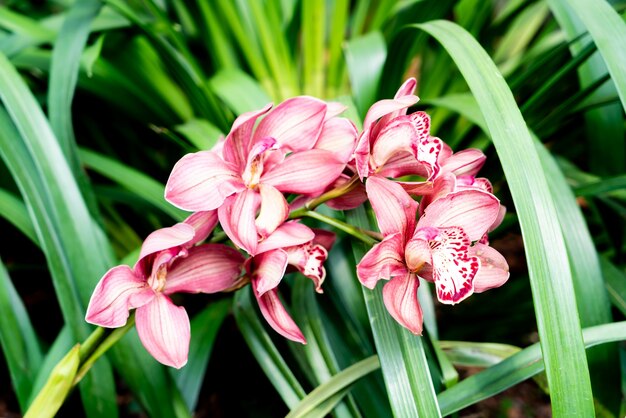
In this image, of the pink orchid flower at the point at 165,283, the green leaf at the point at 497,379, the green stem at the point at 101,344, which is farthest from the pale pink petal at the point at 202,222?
the green leaf at the point at 497,379

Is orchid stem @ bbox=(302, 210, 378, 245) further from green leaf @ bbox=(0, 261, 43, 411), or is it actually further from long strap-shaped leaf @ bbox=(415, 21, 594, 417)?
green leaf @ bbox=(0, 261, 43, 411)

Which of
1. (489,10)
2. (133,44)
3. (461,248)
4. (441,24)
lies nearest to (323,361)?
(461,248)

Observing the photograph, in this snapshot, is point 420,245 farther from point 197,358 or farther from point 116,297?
point 197,358

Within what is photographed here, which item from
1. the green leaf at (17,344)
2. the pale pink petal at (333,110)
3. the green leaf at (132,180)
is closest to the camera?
the pale pink petal at (333,110)

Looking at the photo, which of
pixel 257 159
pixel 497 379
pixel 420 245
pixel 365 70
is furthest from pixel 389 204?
pixel 365 70

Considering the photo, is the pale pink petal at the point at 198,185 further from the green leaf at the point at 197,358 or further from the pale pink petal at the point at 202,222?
the green leaf at the point at 197,358

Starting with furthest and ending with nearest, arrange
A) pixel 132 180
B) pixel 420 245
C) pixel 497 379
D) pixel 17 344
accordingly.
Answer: pixel 132 180
pixel 17 344
pixel 497 379
pixel 420 245
